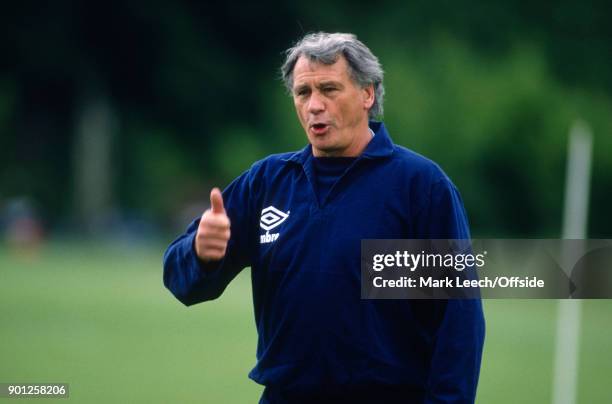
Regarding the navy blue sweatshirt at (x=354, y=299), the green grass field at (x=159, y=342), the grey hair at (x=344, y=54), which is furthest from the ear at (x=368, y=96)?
the green grass field at (x=159, y=342)

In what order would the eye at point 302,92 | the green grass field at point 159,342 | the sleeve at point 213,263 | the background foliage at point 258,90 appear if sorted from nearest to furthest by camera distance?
the sleeve at point 213,263 < the eye at point 302,92 < the green grass field at point 159,342 < the background foliage at point 258,90

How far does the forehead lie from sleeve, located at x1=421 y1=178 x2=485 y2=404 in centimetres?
71

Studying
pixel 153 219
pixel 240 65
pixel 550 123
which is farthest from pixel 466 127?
pixel 240 65

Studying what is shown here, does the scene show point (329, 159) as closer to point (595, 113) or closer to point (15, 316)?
point (15, 316)

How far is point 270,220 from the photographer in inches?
184

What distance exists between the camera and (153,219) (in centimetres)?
4406

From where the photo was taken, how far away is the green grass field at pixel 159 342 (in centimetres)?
1225

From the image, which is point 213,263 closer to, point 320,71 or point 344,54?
point 320,71

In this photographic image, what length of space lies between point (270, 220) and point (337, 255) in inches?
15.1

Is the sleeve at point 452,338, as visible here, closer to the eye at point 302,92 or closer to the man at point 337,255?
the man at point 337,255

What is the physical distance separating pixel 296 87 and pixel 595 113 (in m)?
27.9

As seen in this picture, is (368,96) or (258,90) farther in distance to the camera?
(258,90)

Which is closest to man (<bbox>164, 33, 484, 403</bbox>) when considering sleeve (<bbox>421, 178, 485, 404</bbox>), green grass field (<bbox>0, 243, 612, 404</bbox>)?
sleeve (<bbox>421, 178, 485, 404</bbox>)

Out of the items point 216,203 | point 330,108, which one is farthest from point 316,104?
point 216,203
